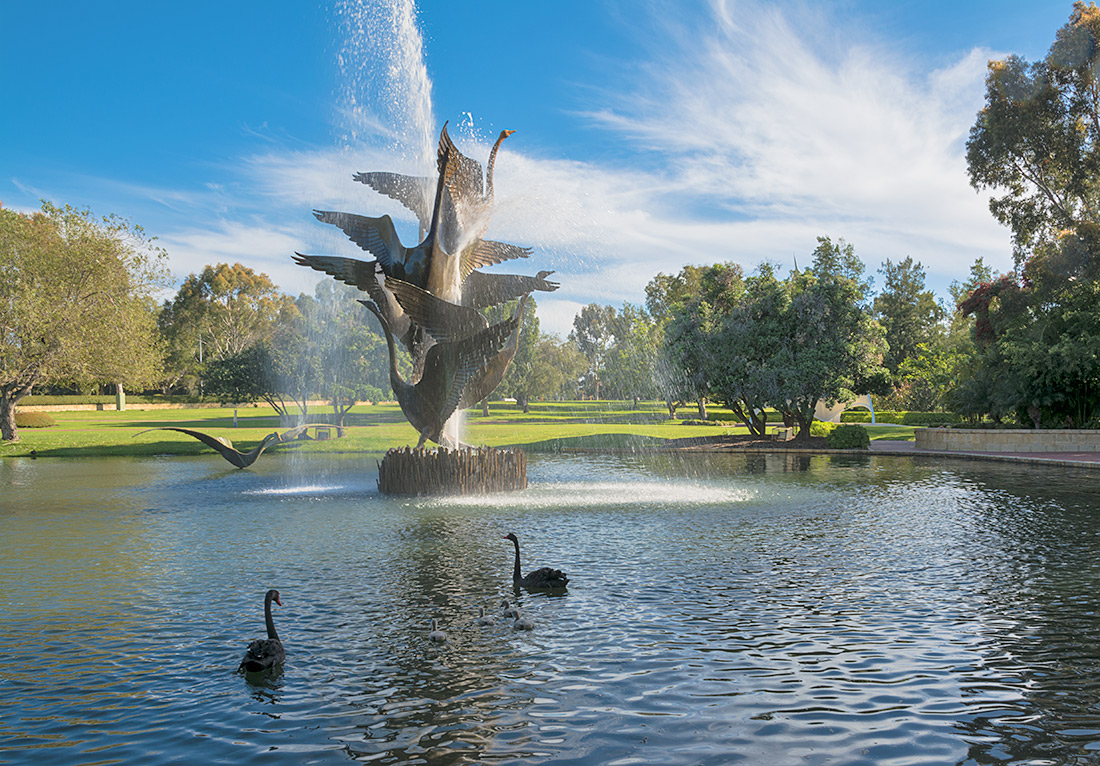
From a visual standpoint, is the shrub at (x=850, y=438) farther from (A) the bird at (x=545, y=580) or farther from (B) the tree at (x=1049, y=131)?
(A) the bird at (x=545, y=580)

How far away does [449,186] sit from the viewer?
23.7 m

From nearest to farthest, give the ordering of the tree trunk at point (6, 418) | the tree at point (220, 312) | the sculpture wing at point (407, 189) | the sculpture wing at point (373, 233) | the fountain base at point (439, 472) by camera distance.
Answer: the fountain base at point (439, 472) < the sculpture wing at point (373, 233) < the sculpture wing at point (407, 189) < the tree trunk at point (6, 418) < the tree at point (220, 312)

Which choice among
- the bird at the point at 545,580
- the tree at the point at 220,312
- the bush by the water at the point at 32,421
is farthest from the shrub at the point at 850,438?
the tree at the point at 220,312

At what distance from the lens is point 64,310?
1726 inches

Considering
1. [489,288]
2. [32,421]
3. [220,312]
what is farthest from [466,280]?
[220,312]

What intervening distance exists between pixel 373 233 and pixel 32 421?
50.4m

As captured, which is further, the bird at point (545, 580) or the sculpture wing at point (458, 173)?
the sculpture wing at point (458, 173)

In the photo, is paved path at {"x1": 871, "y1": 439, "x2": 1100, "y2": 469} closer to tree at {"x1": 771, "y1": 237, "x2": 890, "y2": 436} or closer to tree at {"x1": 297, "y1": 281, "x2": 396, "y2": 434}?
tree at {"x1": 771, "y1": 237, "x2": 890, "y2": 436}

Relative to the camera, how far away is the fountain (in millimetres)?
21984

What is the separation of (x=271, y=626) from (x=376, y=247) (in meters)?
16.8

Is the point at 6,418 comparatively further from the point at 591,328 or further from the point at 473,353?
the point at 591,328

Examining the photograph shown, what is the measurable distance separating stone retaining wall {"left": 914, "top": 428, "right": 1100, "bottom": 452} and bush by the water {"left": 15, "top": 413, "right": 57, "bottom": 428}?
6212 centimetres

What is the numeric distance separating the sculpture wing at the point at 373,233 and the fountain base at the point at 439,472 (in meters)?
5.84

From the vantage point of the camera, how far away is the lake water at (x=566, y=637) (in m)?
6.55
